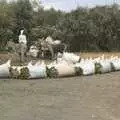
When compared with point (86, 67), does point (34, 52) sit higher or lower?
higher

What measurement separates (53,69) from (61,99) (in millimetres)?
5878

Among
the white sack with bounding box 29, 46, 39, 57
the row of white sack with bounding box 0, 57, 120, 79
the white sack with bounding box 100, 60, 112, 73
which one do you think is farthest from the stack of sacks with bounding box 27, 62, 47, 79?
the white sack with bounding box 29, 46, 39, 57

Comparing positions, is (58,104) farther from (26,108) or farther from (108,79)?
(108,79)

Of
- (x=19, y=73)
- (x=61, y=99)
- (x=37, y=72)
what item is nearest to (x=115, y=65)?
(x=37, y=72)

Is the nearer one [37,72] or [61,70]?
[37,72]

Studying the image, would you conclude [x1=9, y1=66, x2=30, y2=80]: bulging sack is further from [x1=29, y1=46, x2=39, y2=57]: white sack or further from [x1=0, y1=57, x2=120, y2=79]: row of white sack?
[x1=29, y1=46, x2=39, y2=57]: white sack

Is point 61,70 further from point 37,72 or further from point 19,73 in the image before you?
point 19,73

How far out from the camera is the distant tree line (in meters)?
40.4

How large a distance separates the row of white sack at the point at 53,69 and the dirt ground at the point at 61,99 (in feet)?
2.38

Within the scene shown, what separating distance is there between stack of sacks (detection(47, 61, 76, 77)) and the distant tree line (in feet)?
68.9

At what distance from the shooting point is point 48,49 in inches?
1190

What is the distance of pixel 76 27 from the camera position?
40.6m

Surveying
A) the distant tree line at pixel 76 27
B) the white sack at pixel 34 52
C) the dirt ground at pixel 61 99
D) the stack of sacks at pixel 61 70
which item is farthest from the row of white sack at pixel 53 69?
the distant tree line at pixel 76 27

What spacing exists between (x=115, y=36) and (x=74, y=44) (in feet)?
11.9
